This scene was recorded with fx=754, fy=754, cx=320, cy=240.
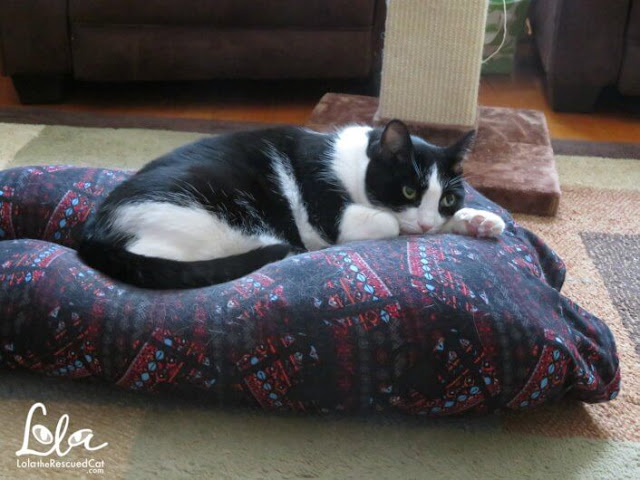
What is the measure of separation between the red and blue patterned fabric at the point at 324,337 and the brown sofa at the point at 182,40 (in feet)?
4.52

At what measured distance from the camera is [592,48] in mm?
2342

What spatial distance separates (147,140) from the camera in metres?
2.12

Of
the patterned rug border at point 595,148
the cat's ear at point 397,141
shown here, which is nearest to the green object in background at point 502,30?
the patterned rug border at point 595,148

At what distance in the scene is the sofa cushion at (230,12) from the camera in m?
2.25

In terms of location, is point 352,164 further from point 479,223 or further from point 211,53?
point 211,53

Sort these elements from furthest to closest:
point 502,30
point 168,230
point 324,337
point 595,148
A: point 502,30, point 595,148, point 168,230, point 324,337

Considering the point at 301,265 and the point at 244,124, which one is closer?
the point at 301,265

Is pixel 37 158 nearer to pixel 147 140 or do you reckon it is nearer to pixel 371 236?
pixel 147 140

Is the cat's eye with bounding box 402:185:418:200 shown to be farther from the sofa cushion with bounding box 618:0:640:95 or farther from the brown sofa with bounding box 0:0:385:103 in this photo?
the sofa cushion with bounding box 618:0:640:95

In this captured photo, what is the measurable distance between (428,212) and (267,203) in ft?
0.89

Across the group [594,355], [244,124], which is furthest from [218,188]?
[244,124]

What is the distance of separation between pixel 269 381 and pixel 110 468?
0.23 metres

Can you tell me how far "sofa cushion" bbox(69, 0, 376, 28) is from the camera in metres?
2.25

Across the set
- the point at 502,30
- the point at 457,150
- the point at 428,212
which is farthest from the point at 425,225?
the point at 502,30
